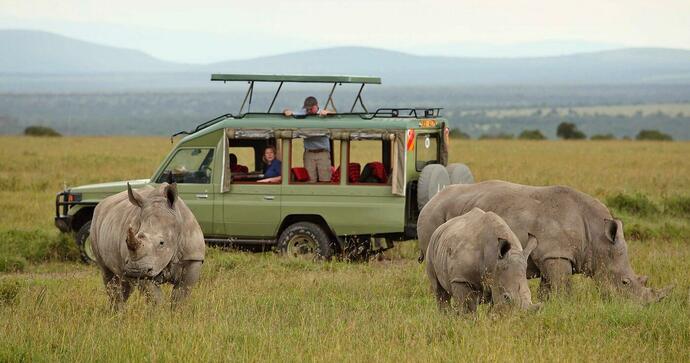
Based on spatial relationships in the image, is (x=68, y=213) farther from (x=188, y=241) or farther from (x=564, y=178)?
(x=564, y=178)

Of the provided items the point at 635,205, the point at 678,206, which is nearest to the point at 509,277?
the point at 635,205

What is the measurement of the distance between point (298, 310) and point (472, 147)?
4591cm

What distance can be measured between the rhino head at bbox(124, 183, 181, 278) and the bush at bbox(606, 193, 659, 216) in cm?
1283

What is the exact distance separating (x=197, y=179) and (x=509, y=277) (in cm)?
775

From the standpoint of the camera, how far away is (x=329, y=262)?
16.8 metres

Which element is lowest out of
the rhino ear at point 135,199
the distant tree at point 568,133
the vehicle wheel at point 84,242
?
the distant tree at point 568,133

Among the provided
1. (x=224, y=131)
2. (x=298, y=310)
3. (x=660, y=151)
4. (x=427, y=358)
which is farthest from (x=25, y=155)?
(x=427, y=358)

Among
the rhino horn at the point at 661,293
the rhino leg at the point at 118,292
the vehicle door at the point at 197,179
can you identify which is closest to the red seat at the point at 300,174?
the vehicle door at the point at 197,179

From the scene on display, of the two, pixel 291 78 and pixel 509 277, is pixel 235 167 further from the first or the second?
pixel 509 277

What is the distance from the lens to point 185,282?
11594 millimetres

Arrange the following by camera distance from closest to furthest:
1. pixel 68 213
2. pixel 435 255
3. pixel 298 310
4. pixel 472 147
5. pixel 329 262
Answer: pixel 435 255 → pixel 298 310 → pixel 329 262 → pixel 68 213 → pixel 472 147

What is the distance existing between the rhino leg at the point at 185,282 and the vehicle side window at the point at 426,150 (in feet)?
19.2

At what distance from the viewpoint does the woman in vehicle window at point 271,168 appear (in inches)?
672

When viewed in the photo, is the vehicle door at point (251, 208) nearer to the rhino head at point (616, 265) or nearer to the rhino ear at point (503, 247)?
the rhino head at point (616, 265)
